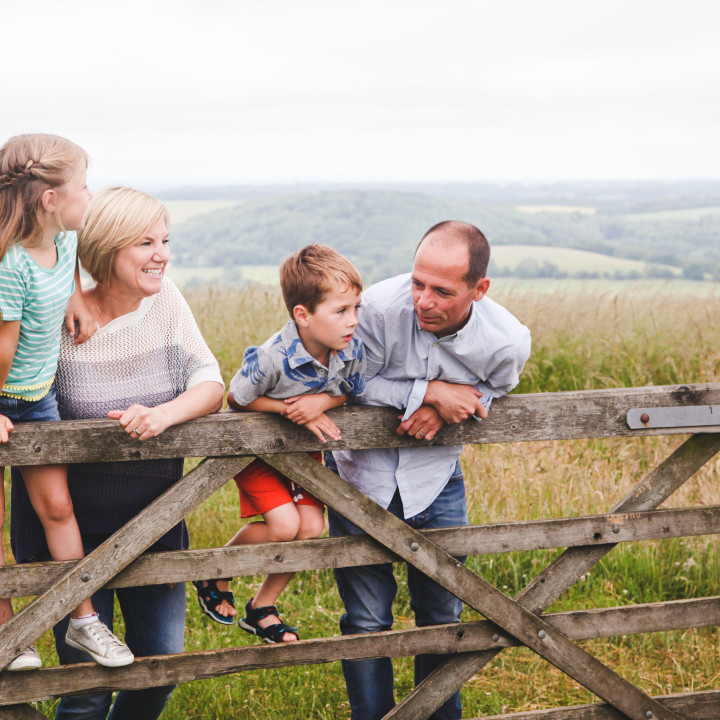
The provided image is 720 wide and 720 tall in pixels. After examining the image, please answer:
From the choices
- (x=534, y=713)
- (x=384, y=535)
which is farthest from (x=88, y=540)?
(x=534, y=713)

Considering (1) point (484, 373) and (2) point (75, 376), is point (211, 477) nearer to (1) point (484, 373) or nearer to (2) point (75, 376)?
(2) point (75, 376)

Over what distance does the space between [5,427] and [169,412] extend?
1.59 ft

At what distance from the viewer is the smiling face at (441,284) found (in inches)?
→ 111

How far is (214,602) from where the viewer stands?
3.08 meters

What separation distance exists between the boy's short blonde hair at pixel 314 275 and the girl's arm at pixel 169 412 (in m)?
0.39

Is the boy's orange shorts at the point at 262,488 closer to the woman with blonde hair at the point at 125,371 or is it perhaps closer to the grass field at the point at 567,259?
the woman with blonde hair at the point at 125,371

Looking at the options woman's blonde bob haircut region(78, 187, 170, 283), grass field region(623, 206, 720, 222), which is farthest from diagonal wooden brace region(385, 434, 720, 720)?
grass field region(623, 206, 720, 222)

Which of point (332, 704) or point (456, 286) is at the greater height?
point (456, 286)

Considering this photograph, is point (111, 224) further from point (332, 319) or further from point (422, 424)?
point (422, 424)

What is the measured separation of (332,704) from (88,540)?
187cm

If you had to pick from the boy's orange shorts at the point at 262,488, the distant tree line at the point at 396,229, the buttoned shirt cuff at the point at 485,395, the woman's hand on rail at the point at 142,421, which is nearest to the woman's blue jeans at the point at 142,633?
the boy's orange shorts at the point at 262,488

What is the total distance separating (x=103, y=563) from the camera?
2637mm

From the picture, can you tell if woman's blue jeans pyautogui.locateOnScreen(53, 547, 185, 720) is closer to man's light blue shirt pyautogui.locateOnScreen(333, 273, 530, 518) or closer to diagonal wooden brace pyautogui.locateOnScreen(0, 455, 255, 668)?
diagonal wooden brace pyautogui.locateOnScreen(0, 455, 255, 668)

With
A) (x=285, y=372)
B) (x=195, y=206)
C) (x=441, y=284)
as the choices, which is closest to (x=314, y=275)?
(x=285, y=372)
